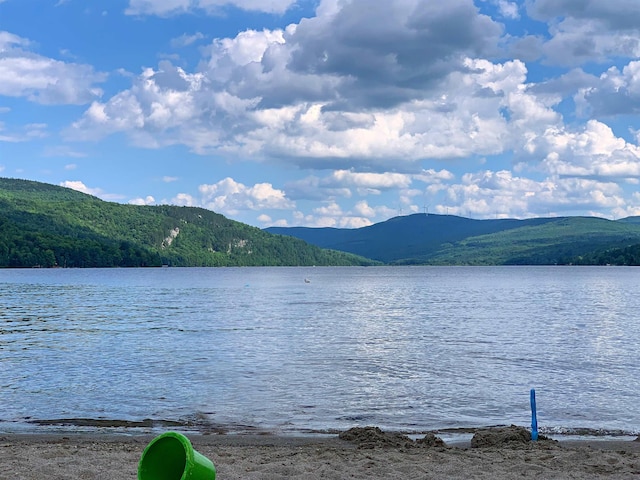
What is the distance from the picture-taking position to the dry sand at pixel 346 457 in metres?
13.8

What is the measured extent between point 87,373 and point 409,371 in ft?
48.6

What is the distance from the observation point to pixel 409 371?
3234 centimetres

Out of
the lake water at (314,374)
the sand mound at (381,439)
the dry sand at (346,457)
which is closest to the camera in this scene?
the dry sand at (346,457)

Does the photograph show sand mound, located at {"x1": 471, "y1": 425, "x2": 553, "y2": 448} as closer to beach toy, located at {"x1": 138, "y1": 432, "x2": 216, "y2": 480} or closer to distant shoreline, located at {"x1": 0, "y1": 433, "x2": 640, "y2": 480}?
distant shoreline, located at {"x1": 0, "y1": 433, "x2": 640, "y2": 480}

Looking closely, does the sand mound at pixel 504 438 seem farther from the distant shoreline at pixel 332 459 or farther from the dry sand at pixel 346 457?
the distant shoreline at pixel 332 459

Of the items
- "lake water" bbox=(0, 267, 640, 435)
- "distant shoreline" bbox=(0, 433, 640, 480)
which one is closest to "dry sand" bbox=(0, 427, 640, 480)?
"distant shoreline" bbox=(0, 433, 640, 480)

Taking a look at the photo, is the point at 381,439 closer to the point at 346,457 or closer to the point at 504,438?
the point at 346,457

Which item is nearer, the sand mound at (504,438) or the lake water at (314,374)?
the sand mound at (504,438)

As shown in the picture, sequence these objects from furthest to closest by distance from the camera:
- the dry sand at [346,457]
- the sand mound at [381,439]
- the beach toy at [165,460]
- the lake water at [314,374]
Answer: the lake water at [314,374]
the sand mound at [381,439]
the dry sand at [346,457]
the beach toy at [165,460]

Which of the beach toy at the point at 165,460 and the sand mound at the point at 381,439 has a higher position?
the beach toy at the point at 165,460

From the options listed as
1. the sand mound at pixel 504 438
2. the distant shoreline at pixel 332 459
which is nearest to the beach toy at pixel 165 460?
the distant shoreline at pixel 332 459

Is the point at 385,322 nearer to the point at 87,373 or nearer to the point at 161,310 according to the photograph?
the point at 161,310

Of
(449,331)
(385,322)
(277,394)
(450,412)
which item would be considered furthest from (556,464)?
(385,322)

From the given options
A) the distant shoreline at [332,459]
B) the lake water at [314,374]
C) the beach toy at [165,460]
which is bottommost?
the lake water at [314,374]
